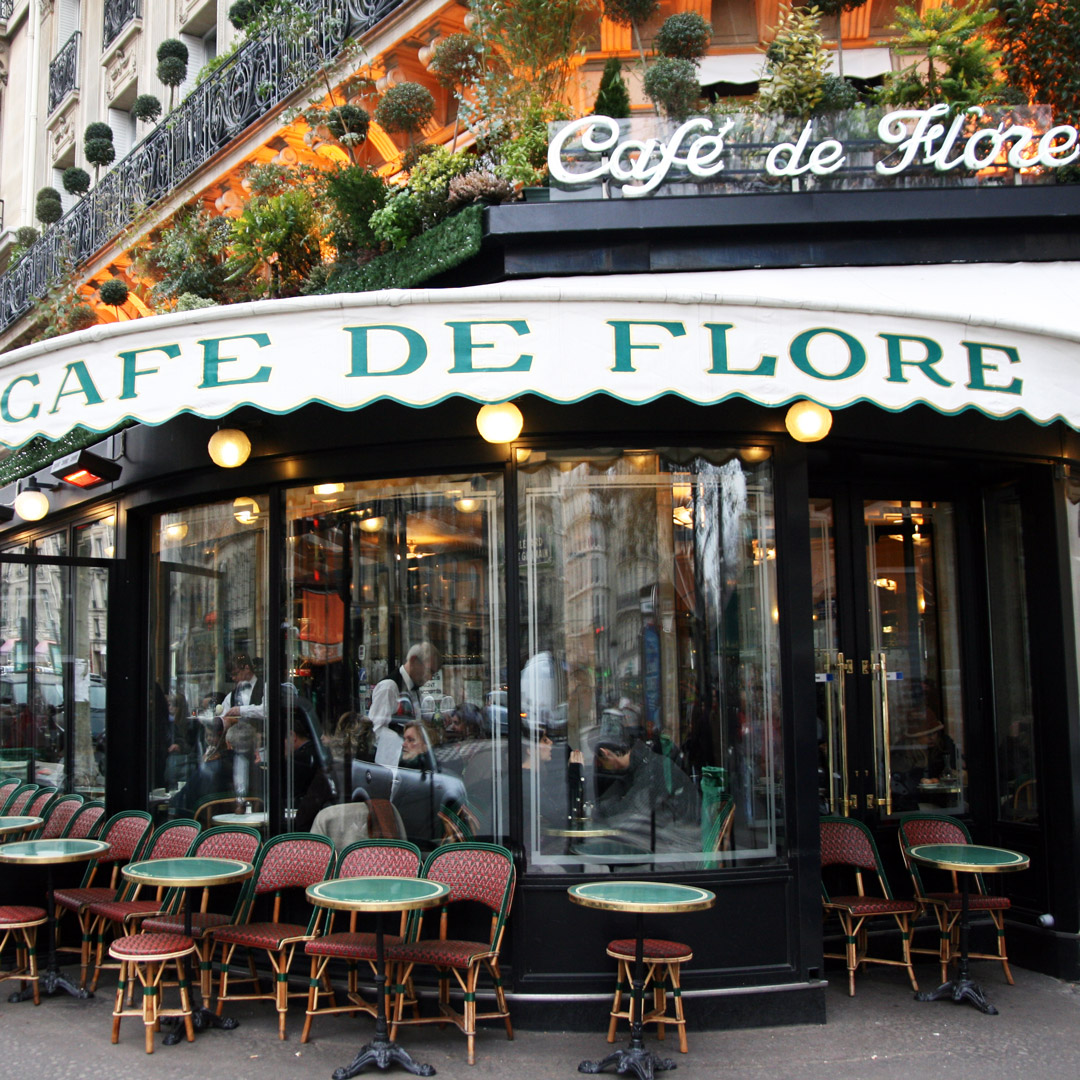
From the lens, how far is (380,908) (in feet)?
16.2

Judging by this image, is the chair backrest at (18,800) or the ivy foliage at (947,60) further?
the chair backrest at (18,800)

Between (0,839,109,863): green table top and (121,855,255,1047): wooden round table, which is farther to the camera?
(0,839,109,863): green table top

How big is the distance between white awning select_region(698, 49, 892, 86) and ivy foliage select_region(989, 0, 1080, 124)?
104 centimetres

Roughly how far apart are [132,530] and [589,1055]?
4989 millimetres

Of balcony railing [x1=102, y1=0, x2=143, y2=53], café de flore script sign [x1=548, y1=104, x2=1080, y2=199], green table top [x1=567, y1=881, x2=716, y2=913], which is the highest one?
balcony railing [x1=102, y1=0, x2=143, y2=53]

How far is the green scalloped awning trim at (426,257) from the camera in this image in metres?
6.90

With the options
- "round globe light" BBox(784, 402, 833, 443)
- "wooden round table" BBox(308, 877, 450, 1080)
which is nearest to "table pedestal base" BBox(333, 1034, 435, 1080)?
"wooden round table" BBox(308, 877, 450, 1080)

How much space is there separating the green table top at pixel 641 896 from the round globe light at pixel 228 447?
3254 millimetres

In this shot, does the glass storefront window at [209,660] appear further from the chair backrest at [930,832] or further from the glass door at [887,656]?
the chair backrest at [930,832]

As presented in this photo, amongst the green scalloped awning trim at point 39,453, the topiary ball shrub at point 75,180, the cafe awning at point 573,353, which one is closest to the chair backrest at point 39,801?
the green scalloped awning trim at point 39,453

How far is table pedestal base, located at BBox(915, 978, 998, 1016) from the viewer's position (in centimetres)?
592

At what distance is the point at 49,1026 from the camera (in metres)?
5.76

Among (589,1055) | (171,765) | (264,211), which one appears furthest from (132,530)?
(589,1055)

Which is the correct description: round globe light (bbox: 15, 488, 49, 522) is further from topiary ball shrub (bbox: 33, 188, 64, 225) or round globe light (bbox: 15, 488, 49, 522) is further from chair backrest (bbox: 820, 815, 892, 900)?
topiary ball shrub (bbox: 33, 188, 64, 225)
